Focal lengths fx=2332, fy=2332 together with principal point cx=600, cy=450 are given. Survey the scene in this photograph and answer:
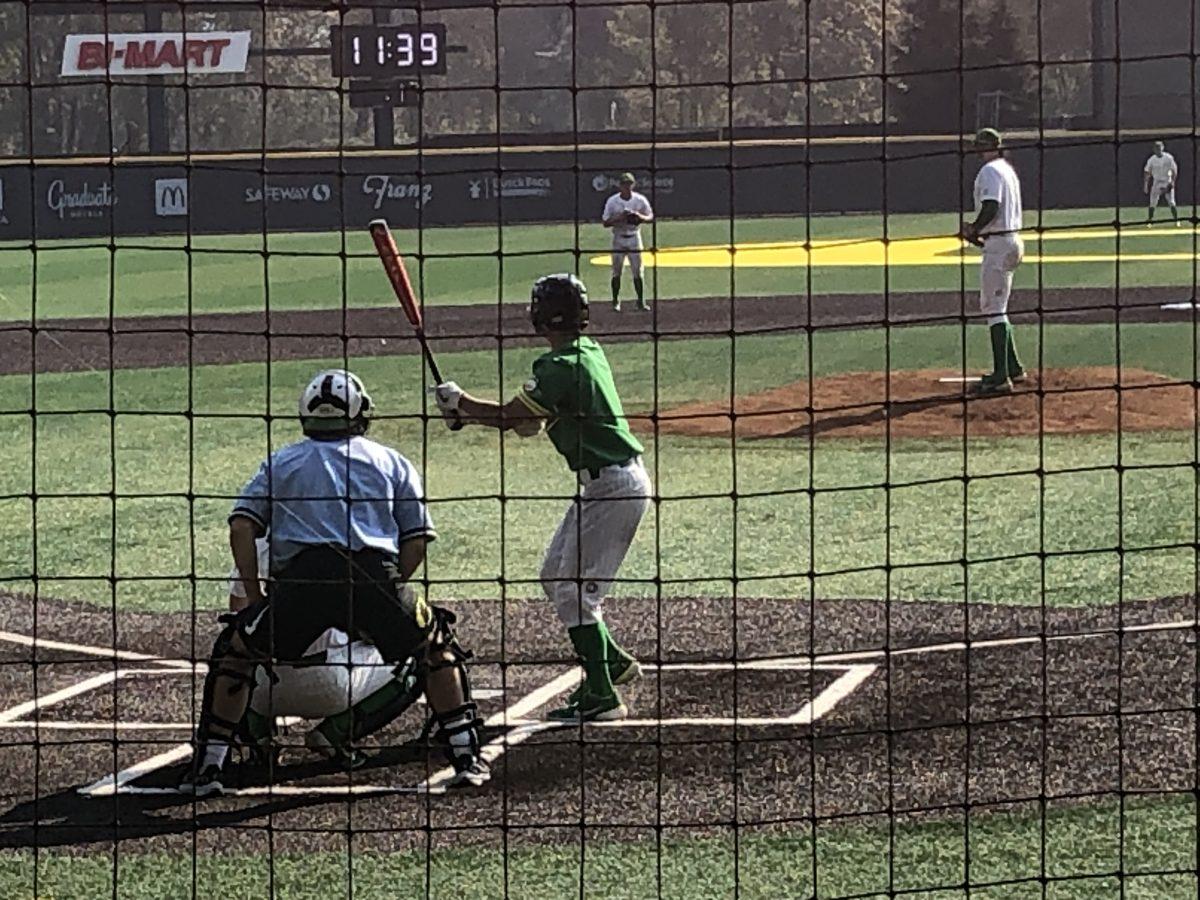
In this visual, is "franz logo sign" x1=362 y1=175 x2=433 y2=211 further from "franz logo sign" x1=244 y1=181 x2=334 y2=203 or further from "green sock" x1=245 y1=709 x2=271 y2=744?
"green sock" x1=245 y1=709 x2=271 y2=744

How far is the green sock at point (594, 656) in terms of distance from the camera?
28.9ft

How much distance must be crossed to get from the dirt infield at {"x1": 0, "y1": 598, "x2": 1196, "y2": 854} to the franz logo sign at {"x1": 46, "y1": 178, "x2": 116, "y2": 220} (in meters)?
31.5

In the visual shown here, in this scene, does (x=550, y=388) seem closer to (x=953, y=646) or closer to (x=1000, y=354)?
(x=953, y=646)

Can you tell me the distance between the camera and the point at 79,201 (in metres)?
41.7

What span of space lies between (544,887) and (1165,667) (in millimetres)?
3665

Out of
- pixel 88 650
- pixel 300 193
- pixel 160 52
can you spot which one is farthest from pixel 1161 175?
pixel 88 650

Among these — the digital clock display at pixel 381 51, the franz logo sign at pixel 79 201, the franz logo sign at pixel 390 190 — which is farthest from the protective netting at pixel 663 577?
the digital clock display at pixel 381 51

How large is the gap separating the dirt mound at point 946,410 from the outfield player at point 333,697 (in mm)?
7285

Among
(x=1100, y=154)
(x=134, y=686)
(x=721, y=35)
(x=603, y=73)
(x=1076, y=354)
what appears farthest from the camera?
(x=603, y=73)

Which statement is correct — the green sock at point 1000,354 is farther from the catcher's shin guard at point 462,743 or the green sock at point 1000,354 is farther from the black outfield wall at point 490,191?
the black outfield wall at point 490,191

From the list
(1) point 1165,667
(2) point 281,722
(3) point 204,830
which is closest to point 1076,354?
(1) point 1165,667

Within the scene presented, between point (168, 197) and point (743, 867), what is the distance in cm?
3562

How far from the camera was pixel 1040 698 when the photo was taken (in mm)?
9062

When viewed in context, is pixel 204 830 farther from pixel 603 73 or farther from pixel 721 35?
pixel 603 73
